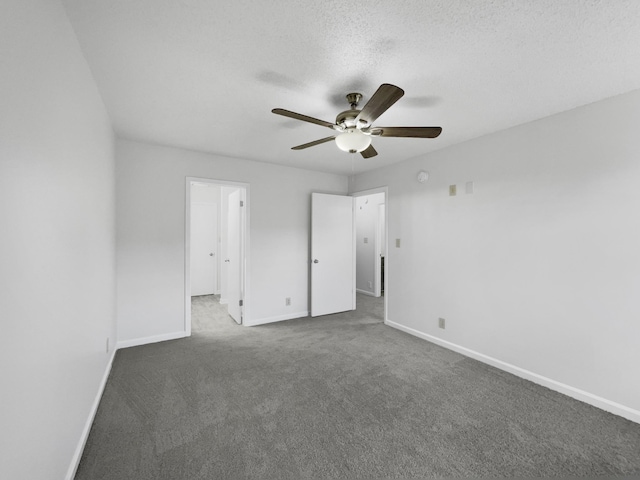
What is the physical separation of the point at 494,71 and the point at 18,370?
112 inches

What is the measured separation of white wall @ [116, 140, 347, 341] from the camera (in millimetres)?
3301

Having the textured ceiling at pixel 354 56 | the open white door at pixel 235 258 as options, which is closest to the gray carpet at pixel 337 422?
the open white door at pixel 235 258

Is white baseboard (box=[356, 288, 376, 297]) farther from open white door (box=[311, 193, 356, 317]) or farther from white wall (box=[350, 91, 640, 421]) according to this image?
white wall (box=[350, 91, 640, 421])

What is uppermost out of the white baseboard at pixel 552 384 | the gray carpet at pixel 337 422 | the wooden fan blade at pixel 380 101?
the wooden fan blade at pixel 380 101

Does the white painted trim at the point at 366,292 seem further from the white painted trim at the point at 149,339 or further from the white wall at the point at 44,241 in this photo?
the white wall at the point at 44,241

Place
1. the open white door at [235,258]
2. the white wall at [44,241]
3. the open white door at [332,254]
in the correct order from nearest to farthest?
1. the white wall at [44,241]
2. the open white door at [235,258]
3. the open white door at [332,254]

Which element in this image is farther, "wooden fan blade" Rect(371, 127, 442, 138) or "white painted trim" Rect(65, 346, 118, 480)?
"wooden fan blade" Rect(371, 127, 442, 138)

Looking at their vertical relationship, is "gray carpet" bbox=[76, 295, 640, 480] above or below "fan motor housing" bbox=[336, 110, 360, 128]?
below

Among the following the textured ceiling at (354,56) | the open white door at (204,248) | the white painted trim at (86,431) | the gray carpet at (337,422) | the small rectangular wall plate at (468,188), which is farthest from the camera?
the open white door at (204,248)

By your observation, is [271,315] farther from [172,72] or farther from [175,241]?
[172,72]

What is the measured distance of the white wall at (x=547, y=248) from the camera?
2.12 meters

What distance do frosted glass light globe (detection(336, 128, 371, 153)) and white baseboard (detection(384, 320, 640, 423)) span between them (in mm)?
2533

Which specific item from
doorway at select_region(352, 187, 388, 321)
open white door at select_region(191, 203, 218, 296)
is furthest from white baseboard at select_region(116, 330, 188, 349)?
doorway at select_region(352, 187, 388, 321)

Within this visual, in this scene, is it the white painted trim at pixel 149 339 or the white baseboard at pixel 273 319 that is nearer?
the white painted trim at pixel 149 339
